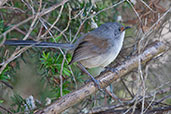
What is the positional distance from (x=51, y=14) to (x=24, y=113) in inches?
69.1

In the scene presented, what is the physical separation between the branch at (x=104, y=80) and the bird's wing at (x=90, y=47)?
0.39 m

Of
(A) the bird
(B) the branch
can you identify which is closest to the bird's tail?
(A) the bird

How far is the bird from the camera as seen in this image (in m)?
3.42

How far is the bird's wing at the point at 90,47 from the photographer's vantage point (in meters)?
3.44

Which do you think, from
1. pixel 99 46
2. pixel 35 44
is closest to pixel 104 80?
pixel 99 46

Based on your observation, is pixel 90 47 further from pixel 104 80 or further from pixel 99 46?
pixel 104 80

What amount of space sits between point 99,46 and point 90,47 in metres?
0.14

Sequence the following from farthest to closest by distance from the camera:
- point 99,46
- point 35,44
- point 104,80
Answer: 1. point 99,46
2. point 104,80
3. point 35,44

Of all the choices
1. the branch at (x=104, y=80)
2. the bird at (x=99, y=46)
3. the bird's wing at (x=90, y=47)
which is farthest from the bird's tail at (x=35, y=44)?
the branch at (x=104, y=80)

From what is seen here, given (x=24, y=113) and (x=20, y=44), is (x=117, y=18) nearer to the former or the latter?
(x=20, y=44)

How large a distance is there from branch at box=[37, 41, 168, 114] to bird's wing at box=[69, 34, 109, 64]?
0.39 m

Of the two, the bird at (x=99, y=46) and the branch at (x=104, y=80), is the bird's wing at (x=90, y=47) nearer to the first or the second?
the bird at (x=99, y=46)

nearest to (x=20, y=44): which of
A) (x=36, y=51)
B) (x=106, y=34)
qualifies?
(x=36, y=51)

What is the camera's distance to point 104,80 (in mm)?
3146
